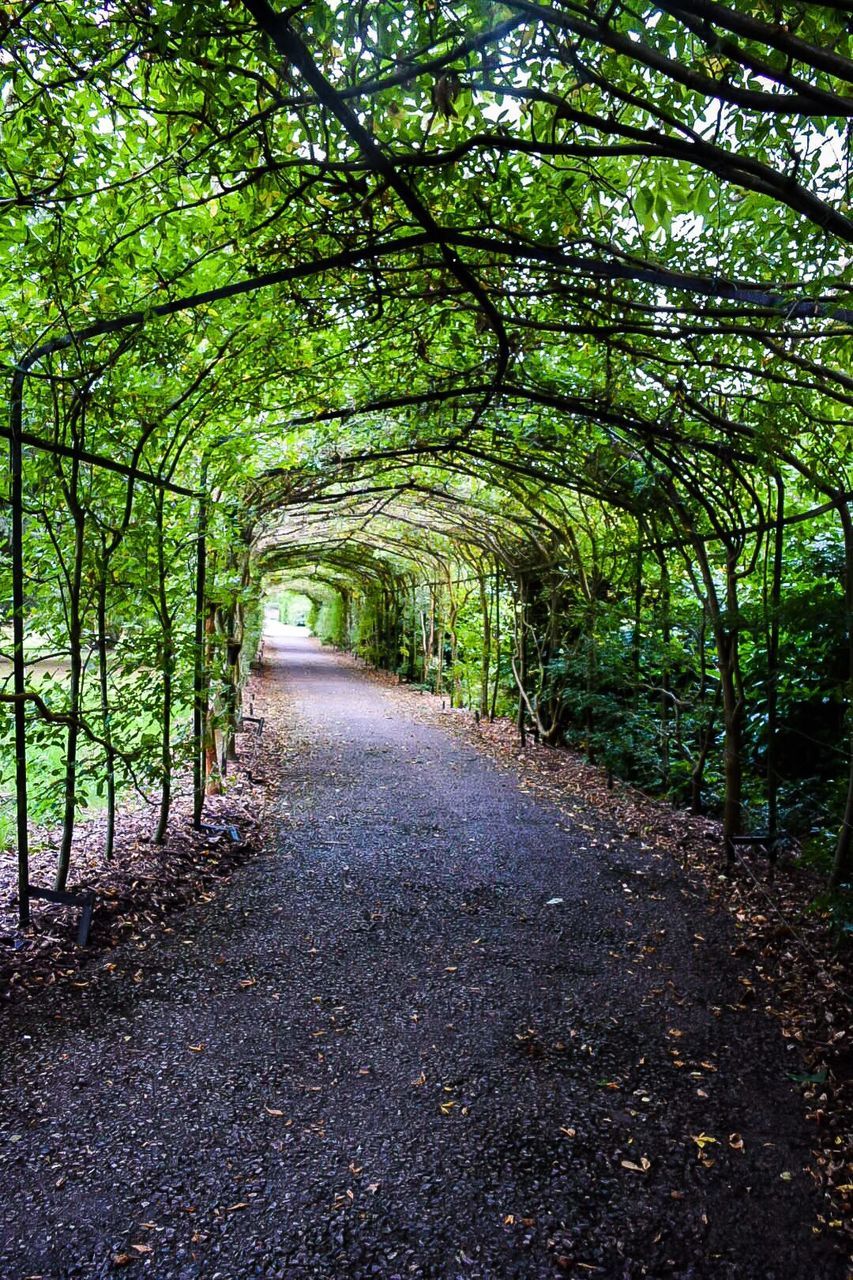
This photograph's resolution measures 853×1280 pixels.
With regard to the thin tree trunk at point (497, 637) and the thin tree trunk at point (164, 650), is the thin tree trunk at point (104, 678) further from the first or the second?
the thin tree trunk at point (497, 637)

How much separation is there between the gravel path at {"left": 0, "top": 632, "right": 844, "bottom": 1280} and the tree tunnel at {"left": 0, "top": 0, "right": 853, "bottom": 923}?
89cm

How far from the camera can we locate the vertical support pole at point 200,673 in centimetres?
462

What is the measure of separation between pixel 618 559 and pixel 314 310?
4.34 metres

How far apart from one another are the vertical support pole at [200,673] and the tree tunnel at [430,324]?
3cm

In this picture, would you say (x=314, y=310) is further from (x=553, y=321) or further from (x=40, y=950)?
(x=40, y=950)

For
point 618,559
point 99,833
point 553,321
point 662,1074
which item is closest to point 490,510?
point 618,559

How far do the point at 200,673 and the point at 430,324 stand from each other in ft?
8.02

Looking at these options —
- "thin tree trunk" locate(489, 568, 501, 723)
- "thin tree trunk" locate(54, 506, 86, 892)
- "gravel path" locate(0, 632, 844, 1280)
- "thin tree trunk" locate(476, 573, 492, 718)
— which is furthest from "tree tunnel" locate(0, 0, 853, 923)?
"thin tree trunk" locate(476, 573, 492, 718)

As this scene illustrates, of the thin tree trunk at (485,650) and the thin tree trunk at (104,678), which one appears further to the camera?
the thin tree trunk at (485,650)

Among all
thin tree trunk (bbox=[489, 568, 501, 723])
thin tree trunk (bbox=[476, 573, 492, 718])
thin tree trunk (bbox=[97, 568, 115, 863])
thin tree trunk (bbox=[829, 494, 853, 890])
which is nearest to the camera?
thin tree trunk (bbox=[829, 494, 853, 890])

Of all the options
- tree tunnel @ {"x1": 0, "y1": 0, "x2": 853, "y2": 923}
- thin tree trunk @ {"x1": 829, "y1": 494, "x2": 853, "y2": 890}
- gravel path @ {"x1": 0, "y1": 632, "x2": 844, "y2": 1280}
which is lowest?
gravel path @ {"x1": 0, "y1": 632, "x2": 844, "y2": 1280}

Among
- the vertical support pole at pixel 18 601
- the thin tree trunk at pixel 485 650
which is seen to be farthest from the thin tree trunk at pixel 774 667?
the thin tree trunk at pixel 485 650

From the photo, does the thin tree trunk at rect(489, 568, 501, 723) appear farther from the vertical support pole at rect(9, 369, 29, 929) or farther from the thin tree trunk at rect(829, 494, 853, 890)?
the vertical support pole at rect(9, 369, 29, 929)

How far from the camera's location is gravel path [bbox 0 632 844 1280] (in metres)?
1.88
